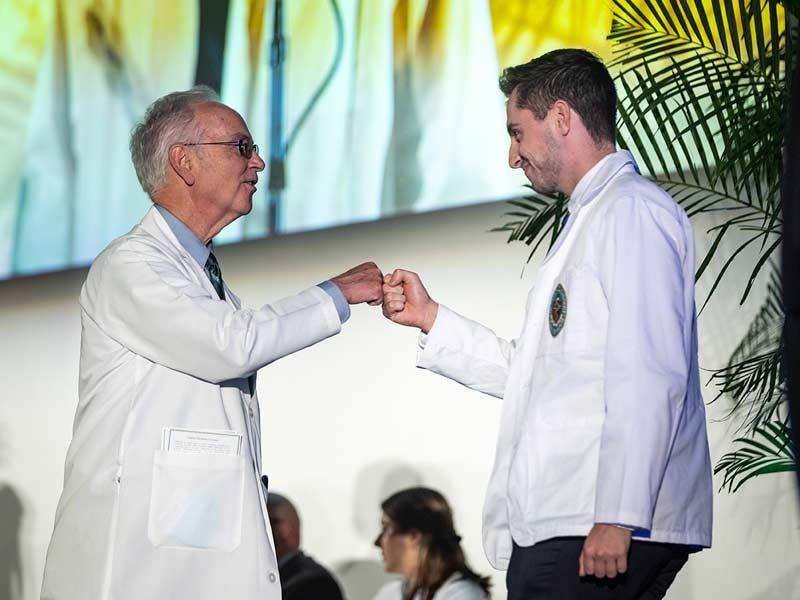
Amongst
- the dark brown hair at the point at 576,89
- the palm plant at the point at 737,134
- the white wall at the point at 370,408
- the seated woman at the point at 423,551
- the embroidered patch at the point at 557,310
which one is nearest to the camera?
the embroidered patch at the point at 557,310

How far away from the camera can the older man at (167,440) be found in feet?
6.84

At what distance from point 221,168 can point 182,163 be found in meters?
0.08

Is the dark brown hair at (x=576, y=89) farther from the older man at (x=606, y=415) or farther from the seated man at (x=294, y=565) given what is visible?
the seated man at (x=294, y=565)

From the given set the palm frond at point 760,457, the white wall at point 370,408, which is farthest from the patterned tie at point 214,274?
the white wall at point 370,408

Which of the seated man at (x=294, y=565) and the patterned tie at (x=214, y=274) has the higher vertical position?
the patterned tie at (x=214, y=274)

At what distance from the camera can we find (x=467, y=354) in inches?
90.4

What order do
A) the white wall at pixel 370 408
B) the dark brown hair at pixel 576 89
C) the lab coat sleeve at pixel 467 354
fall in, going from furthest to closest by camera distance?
the white wall at pixel 370 408, the lab coat sleeve at pixel 467 354, the dark brown hair at pixel 576 89

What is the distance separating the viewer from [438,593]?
12.8 ft

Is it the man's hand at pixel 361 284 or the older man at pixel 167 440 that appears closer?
the older man at pixel 167 440

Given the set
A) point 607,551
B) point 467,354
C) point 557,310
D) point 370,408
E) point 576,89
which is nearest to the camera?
point 607,551

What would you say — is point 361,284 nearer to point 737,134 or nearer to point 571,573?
point 571,573

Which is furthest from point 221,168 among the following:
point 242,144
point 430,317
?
point 430,317

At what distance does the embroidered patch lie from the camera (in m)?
1.84

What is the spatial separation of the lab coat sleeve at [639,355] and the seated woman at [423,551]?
91.0 inches
